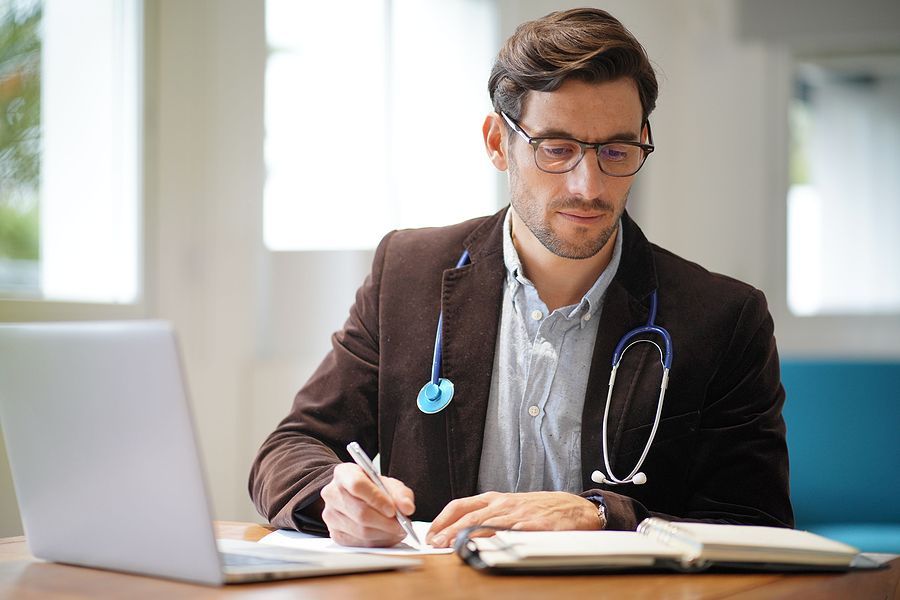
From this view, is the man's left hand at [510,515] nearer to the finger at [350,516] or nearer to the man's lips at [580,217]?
the finger at [350,516]

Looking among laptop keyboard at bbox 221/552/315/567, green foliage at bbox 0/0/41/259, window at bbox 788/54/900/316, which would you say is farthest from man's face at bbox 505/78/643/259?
window at bbox 788/54/900/316

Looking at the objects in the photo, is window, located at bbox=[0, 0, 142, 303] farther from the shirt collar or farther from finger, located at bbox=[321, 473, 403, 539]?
finger, located at bbox=[321, 473, 403, 539]

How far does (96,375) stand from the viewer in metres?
1.02

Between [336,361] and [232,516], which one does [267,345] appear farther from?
[336,361]

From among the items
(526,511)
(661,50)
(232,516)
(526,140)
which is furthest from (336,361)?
(661,50)

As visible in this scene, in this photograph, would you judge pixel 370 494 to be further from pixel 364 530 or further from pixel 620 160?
pixel 620 160

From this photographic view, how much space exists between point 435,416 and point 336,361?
215 millimetres

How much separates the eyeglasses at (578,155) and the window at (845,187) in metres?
2.40

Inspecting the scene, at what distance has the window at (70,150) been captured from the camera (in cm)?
213

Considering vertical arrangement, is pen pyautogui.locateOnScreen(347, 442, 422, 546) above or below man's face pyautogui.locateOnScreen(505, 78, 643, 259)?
below

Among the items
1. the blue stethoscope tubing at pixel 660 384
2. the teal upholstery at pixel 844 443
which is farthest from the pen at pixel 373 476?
the teal upholstery at pixel 844 443

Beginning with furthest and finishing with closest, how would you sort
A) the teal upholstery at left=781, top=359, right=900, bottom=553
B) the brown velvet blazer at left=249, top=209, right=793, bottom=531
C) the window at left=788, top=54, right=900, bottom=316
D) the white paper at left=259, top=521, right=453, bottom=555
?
the window at left=788, top=54, right=900, bottom=316, the teal upholstery at left=781, top=359, right=900, bottom=553, the brown velvet blazer at left=249, top=209, right=793, bottom=531, the white paper at left=259, top=521, right=453, bottom=555

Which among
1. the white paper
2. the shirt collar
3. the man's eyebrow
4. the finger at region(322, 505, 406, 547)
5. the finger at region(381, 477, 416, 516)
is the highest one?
the man's eyebrow

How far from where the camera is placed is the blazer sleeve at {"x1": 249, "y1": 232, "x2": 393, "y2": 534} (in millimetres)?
1526
